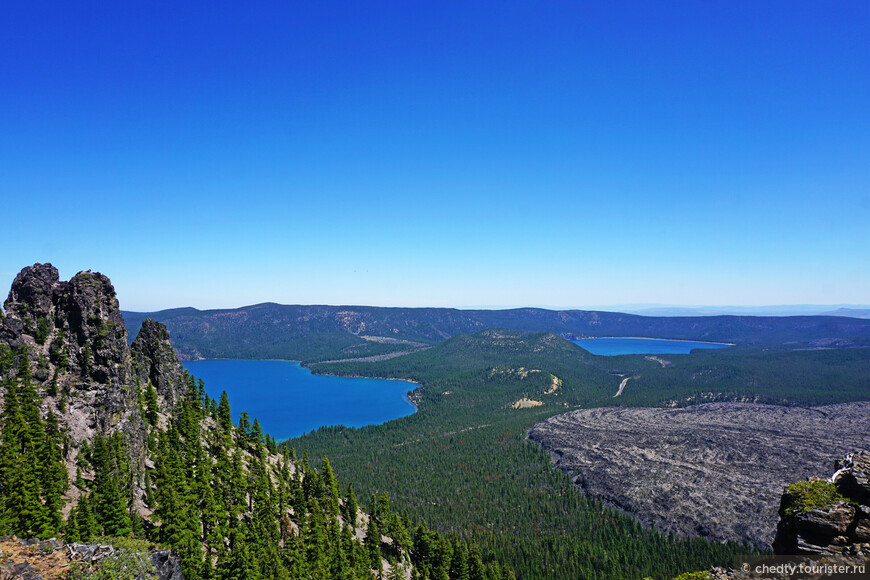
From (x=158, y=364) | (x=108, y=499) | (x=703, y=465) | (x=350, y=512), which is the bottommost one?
(x=703, y=465)

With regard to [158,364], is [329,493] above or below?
below

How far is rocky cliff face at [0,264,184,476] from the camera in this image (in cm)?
5969

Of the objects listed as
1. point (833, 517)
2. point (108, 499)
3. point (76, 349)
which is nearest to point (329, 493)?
point (108, 499)

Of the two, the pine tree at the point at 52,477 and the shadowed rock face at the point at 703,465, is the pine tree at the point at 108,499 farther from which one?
the shadowed rock face at the point at 703,465

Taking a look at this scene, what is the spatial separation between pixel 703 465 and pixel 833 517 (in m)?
154

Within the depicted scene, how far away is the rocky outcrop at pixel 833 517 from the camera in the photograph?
2138 cm

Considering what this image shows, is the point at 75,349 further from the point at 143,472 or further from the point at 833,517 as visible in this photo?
the point at 833,517

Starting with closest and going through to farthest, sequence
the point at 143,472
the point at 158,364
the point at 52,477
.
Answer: the point at 52,477 < the point at 143,472 < the point at 158,364

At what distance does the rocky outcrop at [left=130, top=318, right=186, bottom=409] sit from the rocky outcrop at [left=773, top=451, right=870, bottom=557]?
9003 centimetres

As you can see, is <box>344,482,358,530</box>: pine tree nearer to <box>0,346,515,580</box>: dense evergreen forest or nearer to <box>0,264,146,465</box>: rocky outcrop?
<box>0,346,515,580</box>: dense evergreen forest

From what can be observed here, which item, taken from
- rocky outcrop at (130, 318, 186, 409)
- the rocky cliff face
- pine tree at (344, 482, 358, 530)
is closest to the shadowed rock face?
pine tree at (344, 482, 358, 530)

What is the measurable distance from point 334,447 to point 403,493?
199ft

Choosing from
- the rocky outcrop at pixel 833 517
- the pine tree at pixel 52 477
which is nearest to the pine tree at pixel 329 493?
the pine tree at pixel 52 477

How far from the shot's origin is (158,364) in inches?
3415
